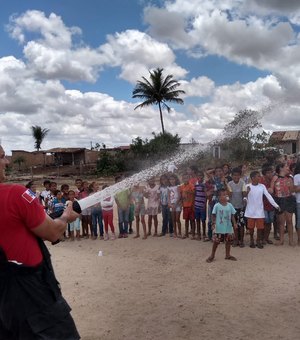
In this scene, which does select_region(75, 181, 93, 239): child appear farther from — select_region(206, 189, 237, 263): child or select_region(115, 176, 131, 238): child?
select_region(206, 189, 237, 263): child

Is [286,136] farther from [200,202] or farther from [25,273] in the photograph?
[25,273]

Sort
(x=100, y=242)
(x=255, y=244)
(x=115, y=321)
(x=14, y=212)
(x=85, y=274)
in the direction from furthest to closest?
(x=100, y=242)
(x=255, y=244)
(x=85, y=274)
(x=115, y=321)
(x=14, y=212)

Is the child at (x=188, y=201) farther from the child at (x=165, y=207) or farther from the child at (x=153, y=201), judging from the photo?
the child at (x=153, y=201)

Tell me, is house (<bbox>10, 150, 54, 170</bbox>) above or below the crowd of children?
above

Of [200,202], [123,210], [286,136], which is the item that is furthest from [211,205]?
[286,136]

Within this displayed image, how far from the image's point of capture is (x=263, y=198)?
894 cm

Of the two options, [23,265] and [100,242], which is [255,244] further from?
[23,265]

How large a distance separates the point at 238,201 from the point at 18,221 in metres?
7.15

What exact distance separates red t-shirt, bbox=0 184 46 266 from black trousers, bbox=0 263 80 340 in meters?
0.09

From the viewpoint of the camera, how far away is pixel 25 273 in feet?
8.55

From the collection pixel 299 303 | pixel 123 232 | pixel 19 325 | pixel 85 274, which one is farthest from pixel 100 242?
pixel 19 325

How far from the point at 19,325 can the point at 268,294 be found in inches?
171

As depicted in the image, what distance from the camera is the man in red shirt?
8.36 feet

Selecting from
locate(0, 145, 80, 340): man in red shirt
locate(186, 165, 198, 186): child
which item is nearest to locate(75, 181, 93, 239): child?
locate(186, 165, 198, 186): child
